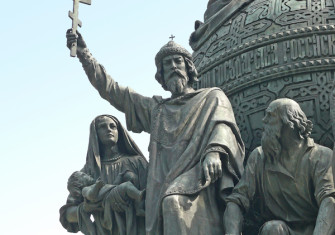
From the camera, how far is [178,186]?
1339 centimetres

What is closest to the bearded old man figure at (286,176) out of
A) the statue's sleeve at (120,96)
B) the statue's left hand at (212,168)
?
the statue's left hand at (212,168)

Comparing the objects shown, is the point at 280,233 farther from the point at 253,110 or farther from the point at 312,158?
the point at 253,110

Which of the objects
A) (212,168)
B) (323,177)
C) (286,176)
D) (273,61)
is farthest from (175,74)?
(323,177)

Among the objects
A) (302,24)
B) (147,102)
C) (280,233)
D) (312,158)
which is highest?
(302,24)

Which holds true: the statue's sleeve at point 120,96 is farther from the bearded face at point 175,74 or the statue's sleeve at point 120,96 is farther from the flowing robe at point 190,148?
the bearded face at point 175,74

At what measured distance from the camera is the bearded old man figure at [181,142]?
1329cm

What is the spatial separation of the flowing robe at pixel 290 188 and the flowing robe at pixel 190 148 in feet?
1.13

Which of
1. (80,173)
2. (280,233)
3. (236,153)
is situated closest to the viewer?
(280,233)

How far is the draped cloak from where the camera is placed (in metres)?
14.2

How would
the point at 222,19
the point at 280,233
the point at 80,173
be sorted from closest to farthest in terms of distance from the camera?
the point at 280,233, the point at 80,173, the point at 222,19

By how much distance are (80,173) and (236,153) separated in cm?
220

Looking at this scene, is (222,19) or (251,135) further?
(222,19)

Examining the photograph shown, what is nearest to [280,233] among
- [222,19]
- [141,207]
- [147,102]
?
[141,207]

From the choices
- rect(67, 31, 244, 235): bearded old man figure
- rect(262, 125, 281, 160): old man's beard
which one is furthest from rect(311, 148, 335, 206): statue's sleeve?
rect(67, 31, 244, 235): bearded old man figure
